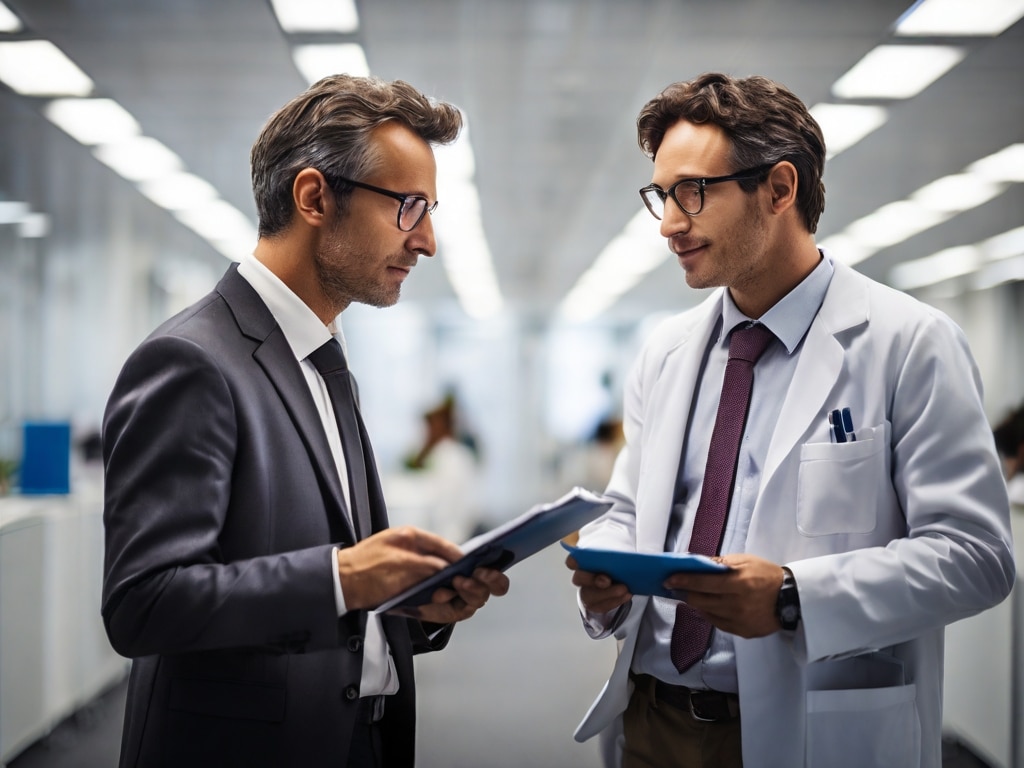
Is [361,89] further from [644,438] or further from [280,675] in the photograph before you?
[280,675]

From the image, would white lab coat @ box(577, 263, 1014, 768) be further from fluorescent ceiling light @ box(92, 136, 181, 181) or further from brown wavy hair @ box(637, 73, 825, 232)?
fluorescent ceiling light @ box(92, 136, 181, 181)

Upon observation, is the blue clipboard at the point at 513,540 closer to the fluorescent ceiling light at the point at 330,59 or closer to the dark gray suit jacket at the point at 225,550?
the dark gray suit jacket at the point at 225,550

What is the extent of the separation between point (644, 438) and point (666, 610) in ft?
1.47

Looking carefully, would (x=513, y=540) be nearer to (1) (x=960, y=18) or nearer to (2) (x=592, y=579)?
(2) (x=592, y=579)

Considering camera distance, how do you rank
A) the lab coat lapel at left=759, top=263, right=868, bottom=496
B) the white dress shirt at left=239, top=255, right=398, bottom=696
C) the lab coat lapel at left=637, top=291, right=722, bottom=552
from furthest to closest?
the lab coat lapel at left=637, top=291, right=722, bottom=552
the lab coat lapel at left=759, top=263, right=868, bottom=496
the white dress shirt at left=239, top=255, right=398, bottom=696

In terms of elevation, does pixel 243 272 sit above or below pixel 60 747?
above

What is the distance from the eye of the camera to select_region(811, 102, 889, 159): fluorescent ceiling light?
4.29 m

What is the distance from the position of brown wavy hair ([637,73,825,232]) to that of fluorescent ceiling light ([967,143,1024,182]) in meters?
2.80

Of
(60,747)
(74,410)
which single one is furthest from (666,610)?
(74,410)

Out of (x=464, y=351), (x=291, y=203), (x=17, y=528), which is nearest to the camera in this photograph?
(x=291, y=203)

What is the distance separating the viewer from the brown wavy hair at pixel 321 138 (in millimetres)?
1728

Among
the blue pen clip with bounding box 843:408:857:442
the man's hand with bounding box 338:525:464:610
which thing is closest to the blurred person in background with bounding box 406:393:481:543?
the blue pen clip with bounding box 843:408:857:442

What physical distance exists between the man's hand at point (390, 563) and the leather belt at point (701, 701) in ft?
2.60

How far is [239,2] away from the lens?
12.7 feet
